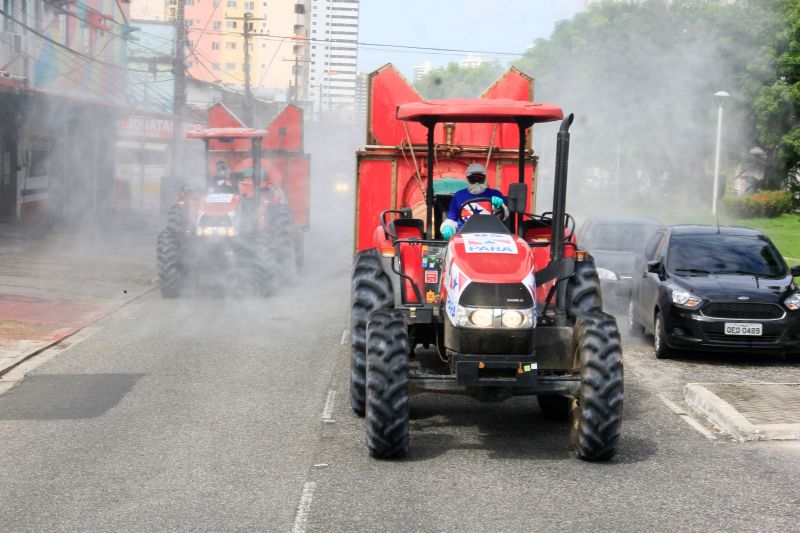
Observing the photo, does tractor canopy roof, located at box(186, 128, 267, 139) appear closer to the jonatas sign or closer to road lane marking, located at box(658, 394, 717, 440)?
road lane marking, located at box(658, 394, 717, 440)

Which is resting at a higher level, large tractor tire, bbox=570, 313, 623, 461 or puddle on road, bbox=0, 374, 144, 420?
large tractor tire, bbox=570, 313, 623, 461

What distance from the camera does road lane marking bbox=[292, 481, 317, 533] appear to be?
6.80 meters

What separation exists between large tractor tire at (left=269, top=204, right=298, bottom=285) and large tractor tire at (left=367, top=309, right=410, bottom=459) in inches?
433

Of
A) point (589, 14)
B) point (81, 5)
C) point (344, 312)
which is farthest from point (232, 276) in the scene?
point (589, 14)

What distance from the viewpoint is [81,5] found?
129 feet

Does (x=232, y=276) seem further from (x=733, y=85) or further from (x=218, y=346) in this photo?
(x=733, y=85)

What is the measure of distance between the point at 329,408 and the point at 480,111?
10.5 ft

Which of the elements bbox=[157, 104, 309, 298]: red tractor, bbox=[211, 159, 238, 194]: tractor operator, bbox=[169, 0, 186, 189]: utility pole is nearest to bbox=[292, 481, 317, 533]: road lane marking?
bbox=[157, 104, 309, 298]: red tractor

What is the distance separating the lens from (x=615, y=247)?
63.3ft

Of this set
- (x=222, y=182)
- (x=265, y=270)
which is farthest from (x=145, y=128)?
(x=265, y=270)

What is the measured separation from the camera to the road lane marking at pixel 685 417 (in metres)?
9.62

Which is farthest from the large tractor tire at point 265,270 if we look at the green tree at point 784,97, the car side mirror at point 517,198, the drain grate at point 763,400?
the green tree at point 784,97

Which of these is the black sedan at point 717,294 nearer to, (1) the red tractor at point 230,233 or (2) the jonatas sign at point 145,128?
(1) the red tractor at point 230,233

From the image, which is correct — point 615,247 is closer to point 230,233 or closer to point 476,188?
point 230,233
